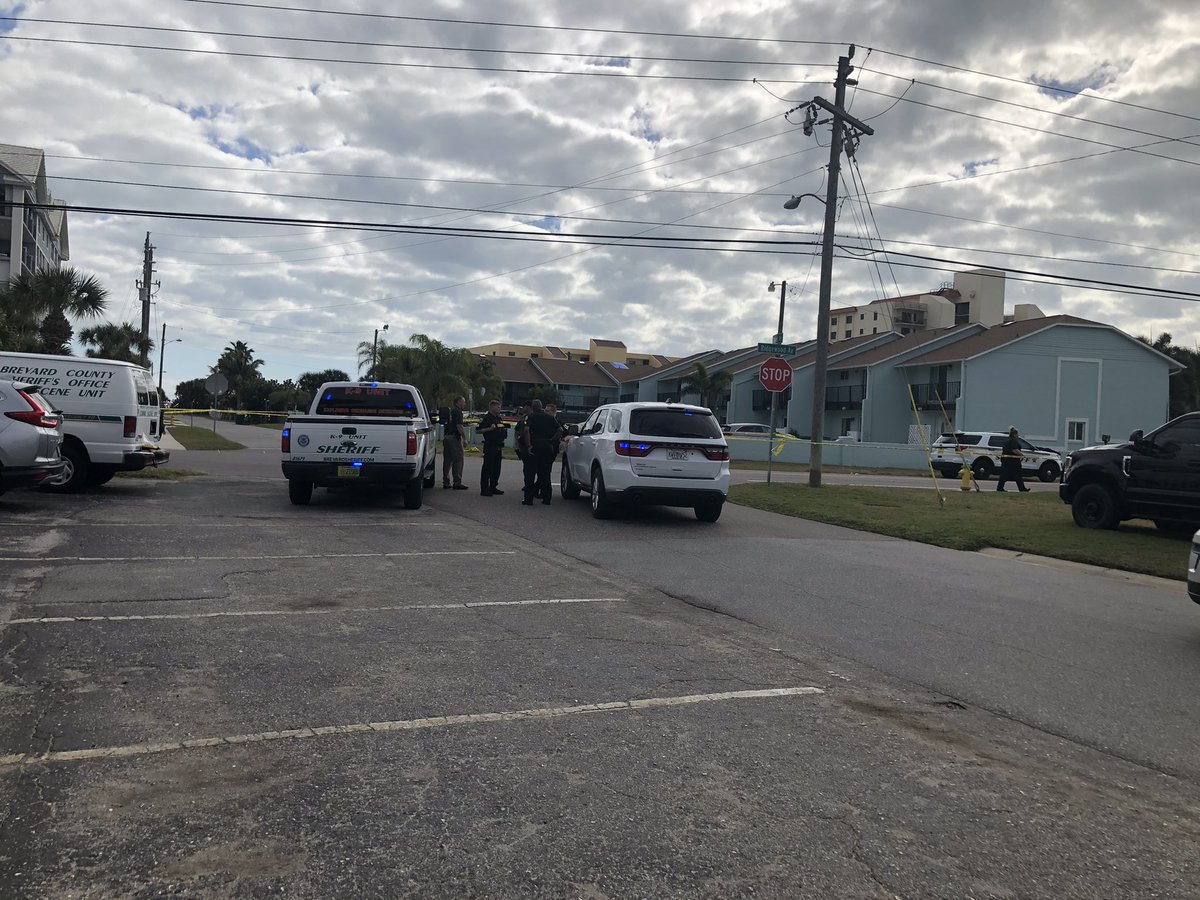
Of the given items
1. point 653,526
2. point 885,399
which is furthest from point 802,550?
point 885,399

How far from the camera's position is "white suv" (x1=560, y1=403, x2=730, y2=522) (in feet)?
45.6

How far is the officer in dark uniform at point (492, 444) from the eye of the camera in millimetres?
17234

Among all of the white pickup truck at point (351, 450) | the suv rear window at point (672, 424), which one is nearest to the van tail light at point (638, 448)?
the suv rear window at point (672, 424)

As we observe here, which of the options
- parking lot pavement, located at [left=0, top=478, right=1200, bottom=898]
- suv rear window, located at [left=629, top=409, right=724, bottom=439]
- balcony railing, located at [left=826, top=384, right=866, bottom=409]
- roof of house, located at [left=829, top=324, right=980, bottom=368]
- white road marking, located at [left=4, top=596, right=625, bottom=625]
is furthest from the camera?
balcony railing, located at [left=826, top=384, right=866, bottom=409]

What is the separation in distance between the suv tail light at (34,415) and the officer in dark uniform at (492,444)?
21.9ft

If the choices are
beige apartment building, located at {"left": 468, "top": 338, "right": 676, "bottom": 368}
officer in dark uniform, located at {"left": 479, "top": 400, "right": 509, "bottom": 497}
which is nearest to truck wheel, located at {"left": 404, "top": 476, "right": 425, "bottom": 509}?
officer in dark uniform, located at {"left": 479, "top": 400, "right": 509, "bottom": 497}

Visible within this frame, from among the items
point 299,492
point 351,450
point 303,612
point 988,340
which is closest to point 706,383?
point 988,340

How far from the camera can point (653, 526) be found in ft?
46.1

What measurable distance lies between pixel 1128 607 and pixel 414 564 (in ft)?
22.8

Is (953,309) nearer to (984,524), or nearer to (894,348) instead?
(894,348)

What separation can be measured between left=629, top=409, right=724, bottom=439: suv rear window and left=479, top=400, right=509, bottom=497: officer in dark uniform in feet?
11.8

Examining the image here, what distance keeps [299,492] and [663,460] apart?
5.71 m

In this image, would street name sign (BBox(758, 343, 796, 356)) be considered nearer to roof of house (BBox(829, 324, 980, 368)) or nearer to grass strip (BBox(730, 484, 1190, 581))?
grass strip (BBox(730, 484, 1190, 581))

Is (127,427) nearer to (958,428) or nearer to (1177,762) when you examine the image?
(1177,762)
